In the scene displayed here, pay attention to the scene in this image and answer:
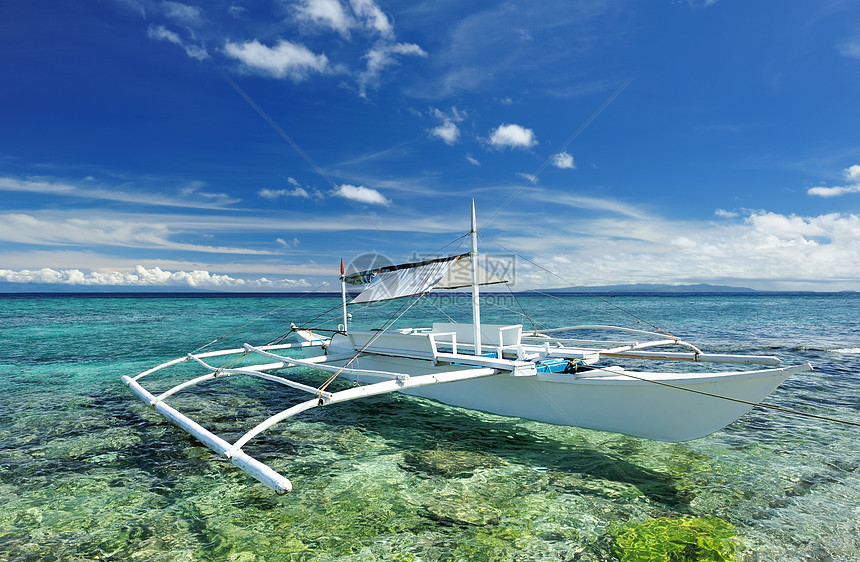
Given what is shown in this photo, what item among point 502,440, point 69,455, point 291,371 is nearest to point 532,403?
point 502,440

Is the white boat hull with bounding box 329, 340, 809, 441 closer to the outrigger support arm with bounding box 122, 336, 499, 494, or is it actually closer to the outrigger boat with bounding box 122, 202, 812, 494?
the outrigger boat with bounding box 122, 202, 812, 494

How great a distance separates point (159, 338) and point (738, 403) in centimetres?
2896

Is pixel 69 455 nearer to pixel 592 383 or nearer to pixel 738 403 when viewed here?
pixel 592 383

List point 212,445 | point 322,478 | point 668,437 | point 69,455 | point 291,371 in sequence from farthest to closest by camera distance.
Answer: point 291,371, point 69,455, point 668,437, point 322,478, point 212,445

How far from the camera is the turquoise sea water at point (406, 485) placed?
4.88 m

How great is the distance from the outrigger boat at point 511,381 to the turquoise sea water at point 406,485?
0.58 m

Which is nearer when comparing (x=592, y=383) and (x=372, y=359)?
(x=592, y=383)

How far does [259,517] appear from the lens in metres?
5.43

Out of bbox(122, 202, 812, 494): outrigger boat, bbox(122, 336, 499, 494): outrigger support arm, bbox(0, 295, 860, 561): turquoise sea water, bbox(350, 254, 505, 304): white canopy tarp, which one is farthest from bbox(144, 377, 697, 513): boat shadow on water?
bbox(350, 254, 505, 304): white canopy tarp

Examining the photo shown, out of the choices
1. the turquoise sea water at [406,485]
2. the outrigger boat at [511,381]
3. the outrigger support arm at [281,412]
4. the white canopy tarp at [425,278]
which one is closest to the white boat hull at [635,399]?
the outrigger boat at [511,381]

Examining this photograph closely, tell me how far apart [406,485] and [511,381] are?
3.10 meters

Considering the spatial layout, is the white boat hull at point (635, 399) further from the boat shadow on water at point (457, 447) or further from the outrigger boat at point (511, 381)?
the boat shadow on water at point (457, 447)

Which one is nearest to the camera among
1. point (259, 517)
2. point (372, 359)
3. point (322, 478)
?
point (259, 517)

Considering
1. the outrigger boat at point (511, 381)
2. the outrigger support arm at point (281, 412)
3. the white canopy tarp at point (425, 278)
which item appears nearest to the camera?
the outrigger support arm at point (281, 412)
